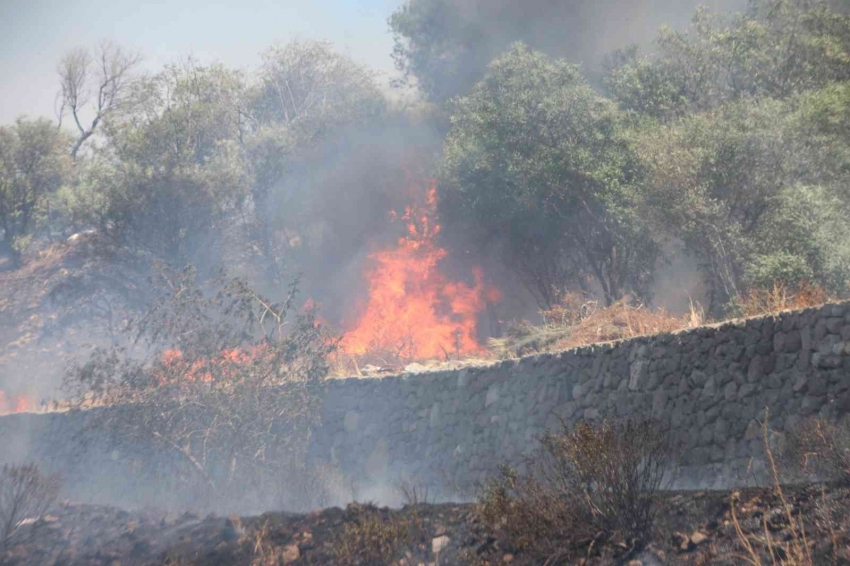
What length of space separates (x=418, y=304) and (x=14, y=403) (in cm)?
2015

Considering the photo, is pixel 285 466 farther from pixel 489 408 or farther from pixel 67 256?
pixel 67 256

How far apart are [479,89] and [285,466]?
1647cm

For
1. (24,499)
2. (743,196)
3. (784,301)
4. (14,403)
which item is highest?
(743,196)

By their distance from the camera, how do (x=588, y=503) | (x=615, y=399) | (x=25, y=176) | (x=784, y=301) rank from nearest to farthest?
(x=588, y=503), (x=784, y=301), (x=615, y=399), (x=25, y=176)

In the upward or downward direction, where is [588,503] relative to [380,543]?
upward

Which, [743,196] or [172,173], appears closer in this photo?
[743,196]

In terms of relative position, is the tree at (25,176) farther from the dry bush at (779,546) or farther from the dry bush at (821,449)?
the dry bush at (779,546)

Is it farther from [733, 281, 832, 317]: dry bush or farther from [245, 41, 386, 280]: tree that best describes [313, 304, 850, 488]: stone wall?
[245, 41, 386, 280]: tree

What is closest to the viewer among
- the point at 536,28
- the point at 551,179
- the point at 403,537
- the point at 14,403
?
the point at 403,537

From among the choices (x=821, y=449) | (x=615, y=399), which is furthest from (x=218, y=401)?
(x=821, y=449)

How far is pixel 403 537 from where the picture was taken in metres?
9.64

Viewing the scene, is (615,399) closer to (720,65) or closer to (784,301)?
(784,301)

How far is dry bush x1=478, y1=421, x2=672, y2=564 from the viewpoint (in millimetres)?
7773

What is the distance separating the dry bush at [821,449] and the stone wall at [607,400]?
581mm
